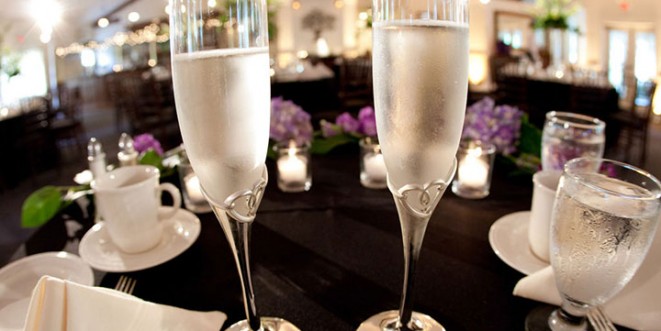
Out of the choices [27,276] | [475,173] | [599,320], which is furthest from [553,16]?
[27,276]

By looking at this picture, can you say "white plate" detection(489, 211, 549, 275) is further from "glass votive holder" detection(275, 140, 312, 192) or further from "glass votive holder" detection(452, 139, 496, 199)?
"glass votive holder" detection(275, 140, 312, 192)

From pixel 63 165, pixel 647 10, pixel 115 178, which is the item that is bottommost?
pixel 63 165

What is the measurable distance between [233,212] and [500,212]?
0.58 metres

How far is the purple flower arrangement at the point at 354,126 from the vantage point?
115 centimetres

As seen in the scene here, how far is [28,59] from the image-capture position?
348 inches

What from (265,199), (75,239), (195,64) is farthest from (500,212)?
(75,239)

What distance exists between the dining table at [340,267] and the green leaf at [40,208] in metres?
0.02

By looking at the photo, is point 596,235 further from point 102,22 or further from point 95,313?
point 102,22

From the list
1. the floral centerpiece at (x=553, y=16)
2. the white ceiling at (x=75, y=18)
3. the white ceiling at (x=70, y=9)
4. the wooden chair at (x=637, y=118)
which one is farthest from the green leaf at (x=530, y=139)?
the white ceiling at (x=70, y=9)

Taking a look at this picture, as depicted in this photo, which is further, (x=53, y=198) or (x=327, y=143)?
(x=327, y=143)

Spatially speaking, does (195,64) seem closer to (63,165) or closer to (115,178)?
(115,178)

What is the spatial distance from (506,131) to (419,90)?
0.72 meters

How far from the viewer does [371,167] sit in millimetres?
947

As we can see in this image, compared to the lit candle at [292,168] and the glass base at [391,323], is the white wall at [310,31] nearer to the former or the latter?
the lit candle at [292,168]
